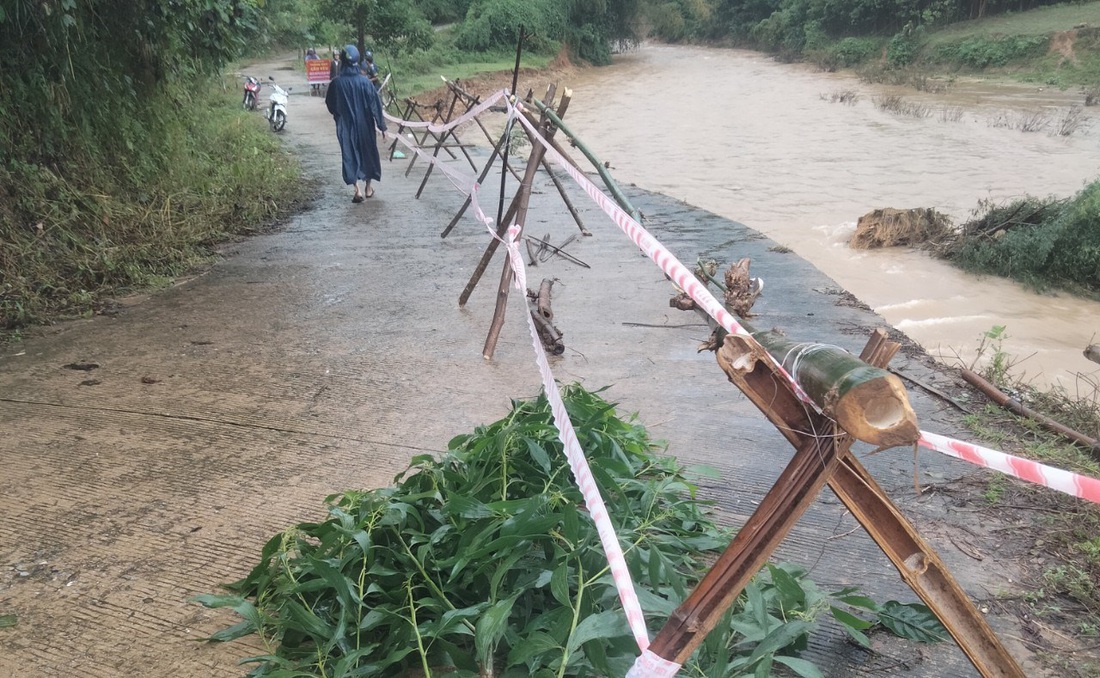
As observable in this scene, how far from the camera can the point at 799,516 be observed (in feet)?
4.39

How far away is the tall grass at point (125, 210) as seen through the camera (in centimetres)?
465

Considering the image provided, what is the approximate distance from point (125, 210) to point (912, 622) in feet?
18.3

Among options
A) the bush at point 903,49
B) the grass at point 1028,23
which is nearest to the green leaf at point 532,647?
the grass at point 1028,23

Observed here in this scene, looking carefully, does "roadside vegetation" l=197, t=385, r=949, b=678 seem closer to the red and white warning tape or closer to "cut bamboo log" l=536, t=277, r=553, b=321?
the red and white warning tape

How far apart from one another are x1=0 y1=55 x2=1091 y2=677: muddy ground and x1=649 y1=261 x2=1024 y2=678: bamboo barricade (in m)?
0.59

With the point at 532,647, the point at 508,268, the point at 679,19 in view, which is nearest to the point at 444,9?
the point at 679,19

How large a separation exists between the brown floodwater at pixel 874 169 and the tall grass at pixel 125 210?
5566 millimetres

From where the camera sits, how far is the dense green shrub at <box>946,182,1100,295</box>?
6.86 meters

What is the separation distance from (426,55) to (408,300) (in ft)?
77.4

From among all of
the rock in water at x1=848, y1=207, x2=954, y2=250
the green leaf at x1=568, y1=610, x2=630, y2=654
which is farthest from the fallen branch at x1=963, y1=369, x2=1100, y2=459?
the rock in water at x1=848, y1=207, x2=954, y2=250

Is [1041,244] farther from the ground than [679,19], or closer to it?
closer to it

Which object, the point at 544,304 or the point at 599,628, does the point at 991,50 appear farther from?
the point at 599,628

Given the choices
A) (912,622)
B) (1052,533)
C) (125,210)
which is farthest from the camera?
(125,210)

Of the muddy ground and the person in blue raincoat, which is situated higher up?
the person in blue raincoat
